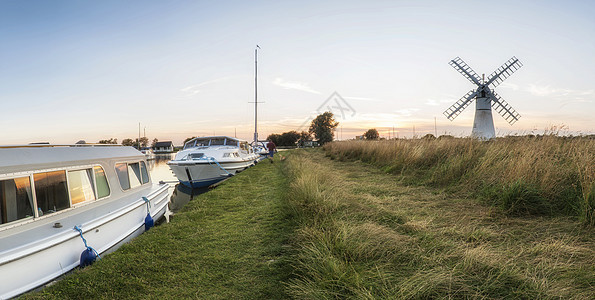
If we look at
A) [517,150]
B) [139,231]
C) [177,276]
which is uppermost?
[517,150]

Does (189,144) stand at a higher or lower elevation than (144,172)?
higher

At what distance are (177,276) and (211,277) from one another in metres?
0.45

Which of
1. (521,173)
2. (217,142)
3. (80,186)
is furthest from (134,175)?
(217,142)

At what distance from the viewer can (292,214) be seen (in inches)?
238

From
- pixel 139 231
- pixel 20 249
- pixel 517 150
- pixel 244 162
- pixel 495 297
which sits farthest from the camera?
pixel 244 162

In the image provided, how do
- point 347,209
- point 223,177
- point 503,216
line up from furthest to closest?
point 223,177
point 347,209
point 503,216

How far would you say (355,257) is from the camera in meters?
3.62

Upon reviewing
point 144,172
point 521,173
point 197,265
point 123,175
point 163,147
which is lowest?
point 163,147

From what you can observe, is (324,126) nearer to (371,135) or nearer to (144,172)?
(371,135)

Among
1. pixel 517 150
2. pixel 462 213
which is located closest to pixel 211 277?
pixel 462 213

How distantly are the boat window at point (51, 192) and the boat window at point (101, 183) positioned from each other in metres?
1.02

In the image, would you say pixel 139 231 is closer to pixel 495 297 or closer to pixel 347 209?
pixel 347 209

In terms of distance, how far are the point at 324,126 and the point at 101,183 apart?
8038cm

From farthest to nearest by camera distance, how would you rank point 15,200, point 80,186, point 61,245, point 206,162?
point 206,162, point 80,186, point 61,245, point 15,200
